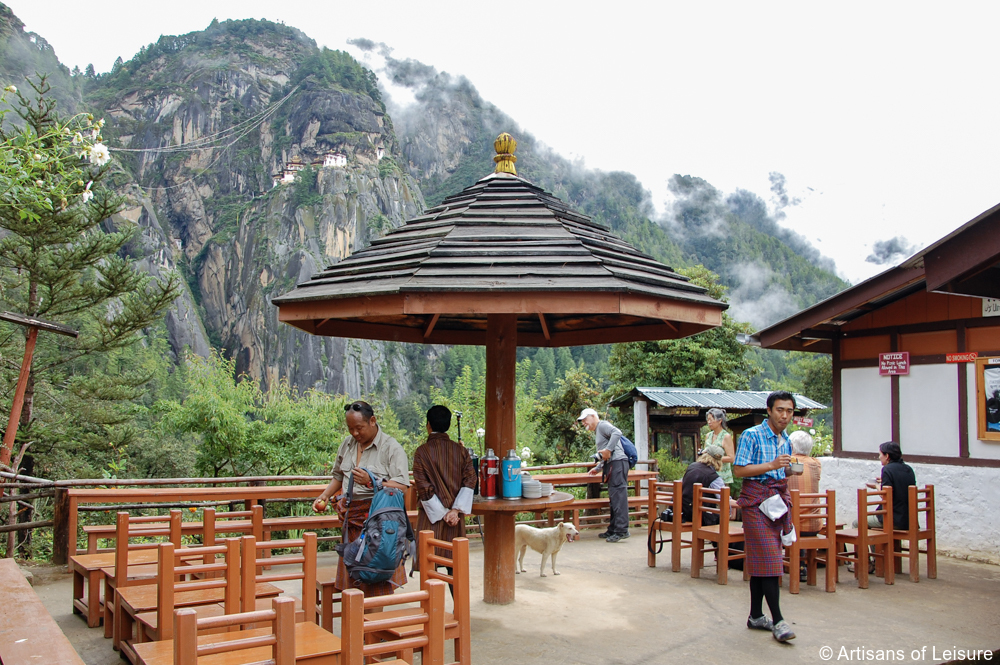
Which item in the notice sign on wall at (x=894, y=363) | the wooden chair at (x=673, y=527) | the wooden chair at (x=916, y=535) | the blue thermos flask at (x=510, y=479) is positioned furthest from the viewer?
the notice sign on wall at (x=894, y=363)

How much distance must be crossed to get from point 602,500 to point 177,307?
66950 millimetres

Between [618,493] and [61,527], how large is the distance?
218 inches

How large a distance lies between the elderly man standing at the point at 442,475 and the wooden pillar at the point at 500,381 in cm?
56

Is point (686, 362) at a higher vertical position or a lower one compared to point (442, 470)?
higher

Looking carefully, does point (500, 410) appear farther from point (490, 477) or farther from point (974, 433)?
point (974, 433)

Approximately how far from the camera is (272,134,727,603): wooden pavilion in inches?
164

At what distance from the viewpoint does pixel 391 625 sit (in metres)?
2.95

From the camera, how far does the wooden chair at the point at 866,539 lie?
19.6 feet

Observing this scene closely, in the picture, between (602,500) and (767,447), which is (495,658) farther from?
(602,500)

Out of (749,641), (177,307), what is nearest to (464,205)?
(749,641)

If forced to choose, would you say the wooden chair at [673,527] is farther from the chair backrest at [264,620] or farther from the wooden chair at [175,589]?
the chair backrest at [264,620]

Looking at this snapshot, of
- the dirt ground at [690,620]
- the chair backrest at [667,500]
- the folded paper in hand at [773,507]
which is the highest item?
the folded paper in hand at [773,507]

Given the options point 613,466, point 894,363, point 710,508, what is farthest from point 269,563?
point 894,363

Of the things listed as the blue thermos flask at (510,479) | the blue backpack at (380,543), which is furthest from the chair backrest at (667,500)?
the blue backpack at (380,543)
